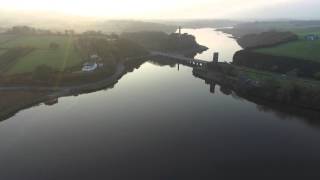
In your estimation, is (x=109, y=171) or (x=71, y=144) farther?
(x=71, y=144)

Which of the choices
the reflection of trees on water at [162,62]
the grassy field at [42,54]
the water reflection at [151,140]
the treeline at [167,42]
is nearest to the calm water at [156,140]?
the water reflection at [151,140]

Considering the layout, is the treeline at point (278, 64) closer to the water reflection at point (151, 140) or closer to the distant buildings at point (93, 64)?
the water reflection at point (151, 140)

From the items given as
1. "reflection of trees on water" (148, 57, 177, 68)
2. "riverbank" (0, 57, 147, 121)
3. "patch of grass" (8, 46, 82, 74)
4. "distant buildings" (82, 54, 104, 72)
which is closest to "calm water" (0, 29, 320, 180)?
"riverbank" (0, 57, 147, 121)

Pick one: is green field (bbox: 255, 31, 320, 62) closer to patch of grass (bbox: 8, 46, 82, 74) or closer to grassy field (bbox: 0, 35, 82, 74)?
patch of grass (bbox: 8, 46, 82, 74)

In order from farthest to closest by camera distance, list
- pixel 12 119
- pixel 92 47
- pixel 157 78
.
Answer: pixel 92 47, pixel 157 78, pixel 12 119

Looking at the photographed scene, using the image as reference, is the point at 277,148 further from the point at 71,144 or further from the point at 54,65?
the point at 54,65

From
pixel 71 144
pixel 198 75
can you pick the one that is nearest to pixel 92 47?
pixel 198 75
